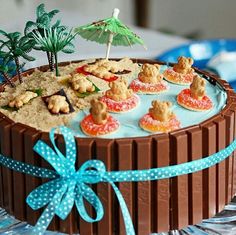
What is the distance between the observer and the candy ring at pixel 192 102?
3.08 feet

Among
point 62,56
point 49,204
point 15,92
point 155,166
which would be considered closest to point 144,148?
point 155,166

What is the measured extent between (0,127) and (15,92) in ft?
0.36

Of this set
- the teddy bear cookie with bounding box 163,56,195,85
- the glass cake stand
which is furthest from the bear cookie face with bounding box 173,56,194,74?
the glass cake stand

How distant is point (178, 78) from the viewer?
103 centimetres

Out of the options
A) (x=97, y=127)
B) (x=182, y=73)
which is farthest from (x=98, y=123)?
(x=182, y=73)

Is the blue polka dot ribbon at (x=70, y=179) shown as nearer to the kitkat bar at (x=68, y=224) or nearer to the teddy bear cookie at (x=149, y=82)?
the kitkat bar at (x=68, y=224)

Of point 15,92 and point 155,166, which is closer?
point 155,166

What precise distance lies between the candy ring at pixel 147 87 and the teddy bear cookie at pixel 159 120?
4.2 inches

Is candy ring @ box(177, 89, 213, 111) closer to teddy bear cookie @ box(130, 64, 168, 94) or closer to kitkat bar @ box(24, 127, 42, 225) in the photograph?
teddy bear cookie @ box(130, 64, 168, 94)

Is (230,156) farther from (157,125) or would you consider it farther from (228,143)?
(157,125)

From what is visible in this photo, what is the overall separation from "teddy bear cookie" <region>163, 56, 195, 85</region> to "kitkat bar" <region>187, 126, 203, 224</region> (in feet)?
0.54

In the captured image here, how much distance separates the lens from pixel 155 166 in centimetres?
86

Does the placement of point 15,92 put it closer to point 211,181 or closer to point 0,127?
point 0,127

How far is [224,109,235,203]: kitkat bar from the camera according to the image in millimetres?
925
